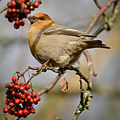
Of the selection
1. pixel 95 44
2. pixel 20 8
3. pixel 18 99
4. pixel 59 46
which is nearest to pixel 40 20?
pixel 59 46

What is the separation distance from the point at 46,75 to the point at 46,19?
1898 millimetres

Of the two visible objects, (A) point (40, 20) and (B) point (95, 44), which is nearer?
(B) point (95, 44)

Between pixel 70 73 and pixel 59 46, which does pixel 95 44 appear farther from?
pixel 70 73

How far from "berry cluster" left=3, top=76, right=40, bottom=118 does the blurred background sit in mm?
1865

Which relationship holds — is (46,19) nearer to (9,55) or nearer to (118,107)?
(9,55)

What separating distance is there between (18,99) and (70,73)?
11.0ft

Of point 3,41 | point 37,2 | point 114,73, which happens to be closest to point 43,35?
point 37,2

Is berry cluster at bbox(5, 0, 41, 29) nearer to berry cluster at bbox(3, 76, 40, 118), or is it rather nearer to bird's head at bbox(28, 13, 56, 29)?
berry cluster at bbox(3, 76, 40, 118)

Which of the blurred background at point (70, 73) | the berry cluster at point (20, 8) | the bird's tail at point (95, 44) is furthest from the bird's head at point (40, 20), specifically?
the berry cluster at point (20, 8)

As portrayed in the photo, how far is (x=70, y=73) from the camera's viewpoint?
19.6 ft

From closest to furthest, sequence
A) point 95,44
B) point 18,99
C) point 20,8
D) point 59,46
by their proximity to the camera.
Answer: point 20,8 → point 18,99 → point 95,44 → point 59,46

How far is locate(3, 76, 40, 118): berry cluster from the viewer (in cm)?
271

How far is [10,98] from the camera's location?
9.01 ft

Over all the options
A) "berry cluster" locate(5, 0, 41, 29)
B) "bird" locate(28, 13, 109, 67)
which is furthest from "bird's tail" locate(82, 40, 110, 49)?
"berry cluster" locate(5, 0, 41, 29)
